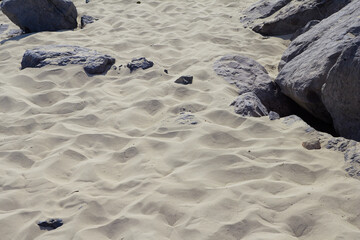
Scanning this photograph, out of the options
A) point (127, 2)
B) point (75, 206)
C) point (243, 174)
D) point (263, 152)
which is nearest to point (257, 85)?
point (263, 152)

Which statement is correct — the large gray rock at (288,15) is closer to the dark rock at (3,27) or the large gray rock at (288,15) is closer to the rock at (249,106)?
the rock at (249,106)

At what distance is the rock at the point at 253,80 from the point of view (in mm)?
4406

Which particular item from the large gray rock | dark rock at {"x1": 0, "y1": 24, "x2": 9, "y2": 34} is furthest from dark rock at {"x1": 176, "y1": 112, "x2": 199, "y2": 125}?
dark rock at {"x1": 0, "y1": 24, "x2": 9, "y2": 34}

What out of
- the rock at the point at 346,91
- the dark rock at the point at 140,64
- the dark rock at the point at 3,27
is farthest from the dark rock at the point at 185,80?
the dark rock at the point at 3,27

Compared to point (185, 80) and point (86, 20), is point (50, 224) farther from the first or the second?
point (86, 20)

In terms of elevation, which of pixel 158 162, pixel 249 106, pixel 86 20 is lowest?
pixel 86 20

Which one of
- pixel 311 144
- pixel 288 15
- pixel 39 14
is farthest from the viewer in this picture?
pixel 39 14

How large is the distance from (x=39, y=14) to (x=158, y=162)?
400 centimetres

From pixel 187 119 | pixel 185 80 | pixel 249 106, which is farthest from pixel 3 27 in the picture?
pixel 249 106

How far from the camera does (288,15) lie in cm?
596

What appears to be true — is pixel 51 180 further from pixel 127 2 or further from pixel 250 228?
pixel 127 2

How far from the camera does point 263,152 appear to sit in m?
3.34

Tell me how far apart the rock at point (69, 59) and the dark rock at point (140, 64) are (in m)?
0.27

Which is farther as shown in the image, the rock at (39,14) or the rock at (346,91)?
the rock at (39,14)
